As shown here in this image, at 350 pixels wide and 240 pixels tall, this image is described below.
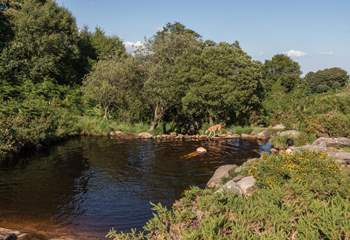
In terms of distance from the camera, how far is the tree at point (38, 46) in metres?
53.2

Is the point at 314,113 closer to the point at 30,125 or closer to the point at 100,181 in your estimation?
the point at 100,181

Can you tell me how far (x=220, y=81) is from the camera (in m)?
46.7

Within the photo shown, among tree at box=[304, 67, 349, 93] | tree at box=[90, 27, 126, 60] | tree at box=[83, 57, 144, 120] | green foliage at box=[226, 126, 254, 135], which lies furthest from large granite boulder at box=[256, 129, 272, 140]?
tree at box=[304, 67, 349, 93]

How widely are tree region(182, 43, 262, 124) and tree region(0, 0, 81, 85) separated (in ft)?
65.8

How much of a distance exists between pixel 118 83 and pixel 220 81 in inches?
455

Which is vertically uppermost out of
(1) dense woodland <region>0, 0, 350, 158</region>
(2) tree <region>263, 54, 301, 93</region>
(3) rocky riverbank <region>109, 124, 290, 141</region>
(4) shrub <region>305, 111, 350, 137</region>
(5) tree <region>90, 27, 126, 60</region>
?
(5) tree <region>90, 27, 126, 60</region>

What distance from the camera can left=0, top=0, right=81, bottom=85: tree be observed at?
5322 centimetres

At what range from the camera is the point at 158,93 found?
4750 centimetres

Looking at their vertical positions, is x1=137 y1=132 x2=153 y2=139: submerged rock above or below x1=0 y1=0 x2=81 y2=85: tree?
below

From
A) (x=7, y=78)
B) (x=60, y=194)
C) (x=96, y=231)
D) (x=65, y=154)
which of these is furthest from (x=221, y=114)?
(x=96, y=231)

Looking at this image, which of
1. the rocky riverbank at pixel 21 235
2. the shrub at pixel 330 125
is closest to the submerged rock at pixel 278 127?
the shrub at pixel 330 125

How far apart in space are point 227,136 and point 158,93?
891 cm

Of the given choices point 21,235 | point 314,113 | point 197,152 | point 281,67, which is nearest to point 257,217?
point 21,235

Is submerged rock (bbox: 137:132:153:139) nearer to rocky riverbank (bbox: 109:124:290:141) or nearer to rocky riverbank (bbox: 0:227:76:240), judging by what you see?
rocky riverbank (bbox: 109:124:290:141)
